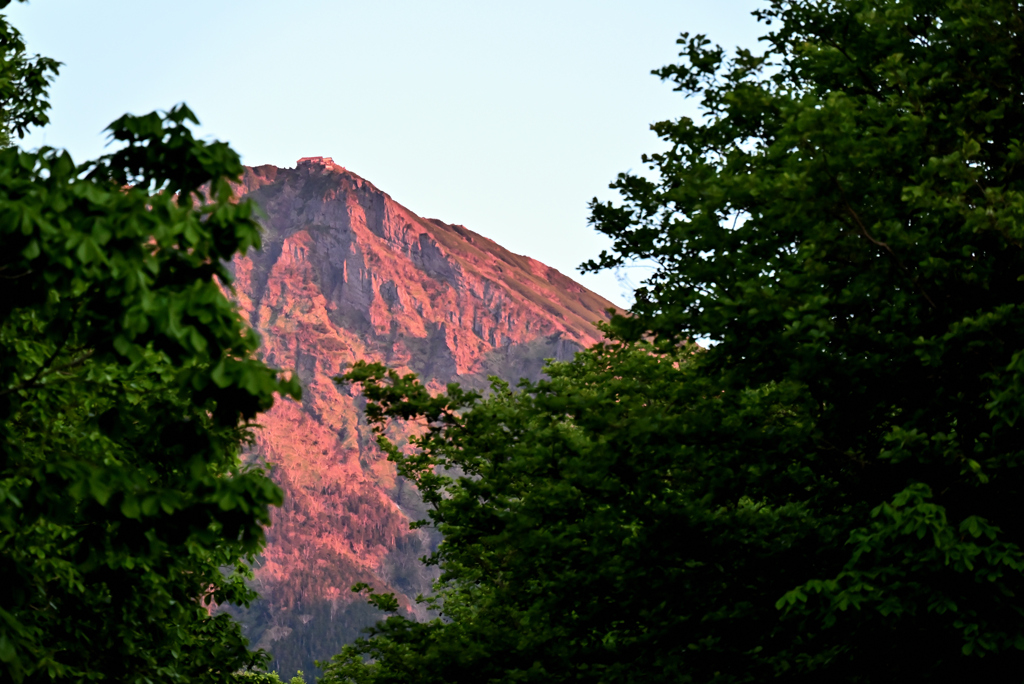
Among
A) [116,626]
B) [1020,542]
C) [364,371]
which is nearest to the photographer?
[1020,542]

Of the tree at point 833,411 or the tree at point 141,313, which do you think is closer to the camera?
the tree at point 141,313

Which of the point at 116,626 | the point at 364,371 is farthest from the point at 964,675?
the point at 116,626

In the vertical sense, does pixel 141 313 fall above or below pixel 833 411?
below

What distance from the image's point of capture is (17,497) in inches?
251

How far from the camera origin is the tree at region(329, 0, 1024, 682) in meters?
9.85

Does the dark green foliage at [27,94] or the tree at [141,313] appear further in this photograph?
the dark green foliage at [27,94]

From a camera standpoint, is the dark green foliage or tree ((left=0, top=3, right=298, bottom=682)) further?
the dark green foliage

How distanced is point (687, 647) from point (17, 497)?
793 cm

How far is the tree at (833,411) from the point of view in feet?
32.3

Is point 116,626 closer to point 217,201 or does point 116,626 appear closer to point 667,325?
point 667,325

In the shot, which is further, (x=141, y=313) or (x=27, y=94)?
(x=27, y=94)

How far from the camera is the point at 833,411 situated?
1124 centimetres

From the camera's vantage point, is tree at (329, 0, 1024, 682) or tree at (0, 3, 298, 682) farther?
tree at (329, 0, 1024, 682)

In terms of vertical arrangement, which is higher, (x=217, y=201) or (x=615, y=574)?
(x=217, y=201)
